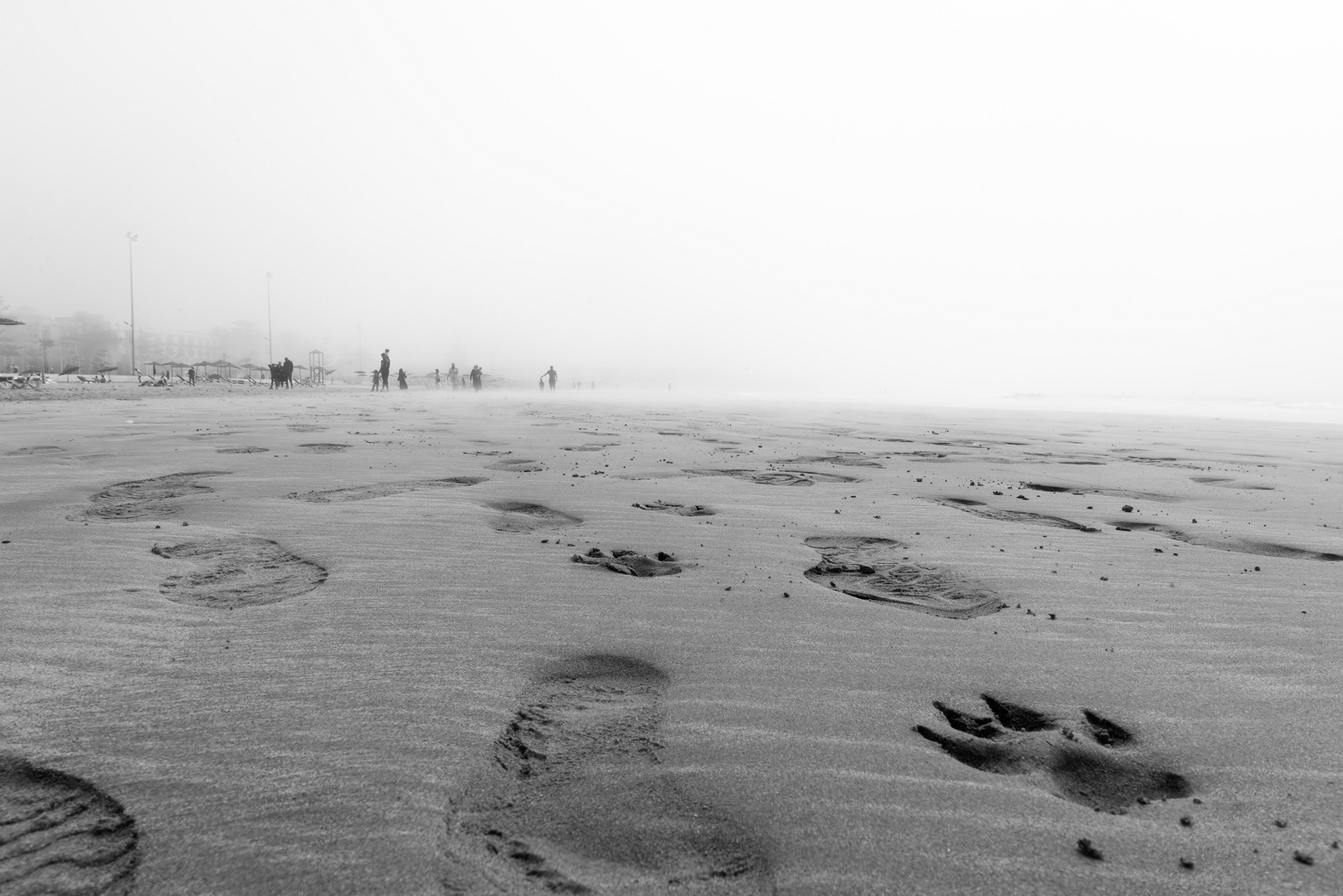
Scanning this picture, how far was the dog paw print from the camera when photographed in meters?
1.51

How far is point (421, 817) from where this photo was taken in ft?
4.33

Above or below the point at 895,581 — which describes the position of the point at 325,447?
above

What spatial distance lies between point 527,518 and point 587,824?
2783 mm

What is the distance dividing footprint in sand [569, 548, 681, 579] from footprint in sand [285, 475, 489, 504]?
6.34 ft

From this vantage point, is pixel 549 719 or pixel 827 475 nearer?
pixel 549 719

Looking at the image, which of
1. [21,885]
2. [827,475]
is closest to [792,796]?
[21,885]

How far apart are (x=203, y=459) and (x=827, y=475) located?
16.8 feet

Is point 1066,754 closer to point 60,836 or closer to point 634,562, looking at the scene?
point 634,562

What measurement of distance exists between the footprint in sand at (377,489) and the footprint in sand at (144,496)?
26.0 inches

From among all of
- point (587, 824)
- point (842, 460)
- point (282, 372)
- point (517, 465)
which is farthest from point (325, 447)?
point (282, 372)

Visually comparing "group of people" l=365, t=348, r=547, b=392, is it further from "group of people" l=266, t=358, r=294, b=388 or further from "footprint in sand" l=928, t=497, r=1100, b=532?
"footprint in sand" l=928, t=497, r=1100, b=532

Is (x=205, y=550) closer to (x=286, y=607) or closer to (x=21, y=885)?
(x=286, y=607)

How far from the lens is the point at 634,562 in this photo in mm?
3092

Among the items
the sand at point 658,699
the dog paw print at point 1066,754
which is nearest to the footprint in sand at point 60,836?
the sand at point 658,699
